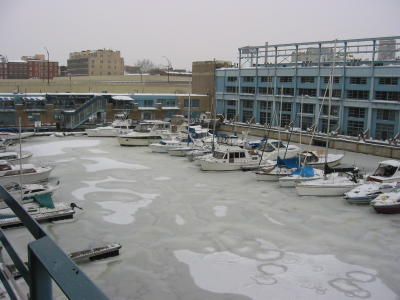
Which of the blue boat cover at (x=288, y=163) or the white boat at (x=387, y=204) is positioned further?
the blue boat cover at (x=288, y=163)

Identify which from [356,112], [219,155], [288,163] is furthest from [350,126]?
[219,155]

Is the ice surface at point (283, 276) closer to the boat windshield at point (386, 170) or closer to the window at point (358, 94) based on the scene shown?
the boat windshield at point (386, 170)

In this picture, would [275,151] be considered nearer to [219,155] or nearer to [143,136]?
[219,155]

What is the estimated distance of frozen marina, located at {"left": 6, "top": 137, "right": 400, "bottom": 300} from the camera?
43.1 ft

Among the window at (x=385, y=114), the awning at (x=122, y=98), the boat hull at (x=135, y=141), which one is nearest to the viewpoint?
the boat hull at (x=135, y=141)

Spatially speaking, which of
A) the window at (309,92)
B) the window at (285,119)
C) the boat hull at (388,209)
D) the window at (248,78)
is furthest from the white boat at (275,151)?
the window at (248,78)

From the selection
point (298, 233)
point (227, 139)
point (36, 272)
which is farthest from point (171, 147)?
point (36, 272)

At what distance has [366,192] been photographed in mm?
22625

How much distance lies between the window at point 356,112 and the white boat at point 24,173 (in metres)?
34.2

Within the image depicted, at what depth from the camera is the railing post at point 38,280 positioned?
1549mm

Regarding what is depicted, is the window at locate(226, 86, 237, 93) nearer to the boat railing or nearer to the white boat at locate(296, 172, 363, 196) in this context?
the white boat at locate(296, 172, 363, 196)

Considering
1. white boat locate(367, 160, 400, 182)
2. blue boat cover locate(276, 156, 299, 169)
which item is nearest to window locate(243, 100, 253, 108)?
blue boat cover locate(276, 156, 299, 169)

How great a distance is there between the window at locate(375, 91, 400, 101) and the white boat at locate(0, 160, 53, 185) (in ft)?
112

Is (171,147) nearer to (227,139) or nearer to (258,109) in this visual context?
(227,139)
